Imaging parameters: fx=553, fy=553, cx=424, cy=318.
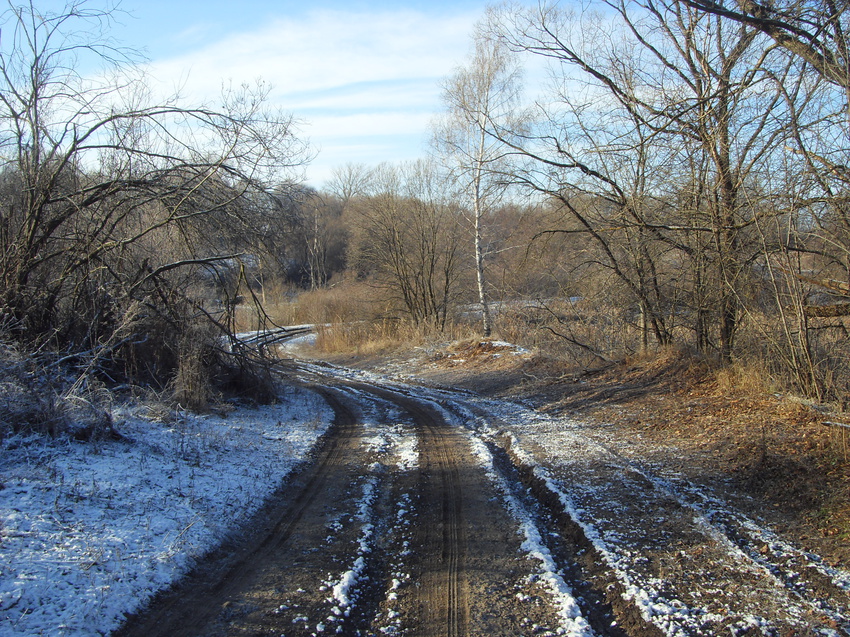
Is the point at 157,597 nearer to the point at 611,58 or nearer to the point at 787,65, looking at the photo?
→ the point at 787,65

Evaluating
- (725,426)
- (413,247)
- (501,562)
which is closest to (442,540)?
(501,562)

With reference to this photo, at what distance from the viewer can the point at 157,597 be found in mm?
4055

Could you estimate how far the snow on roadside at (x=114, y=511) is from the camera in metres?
3.74

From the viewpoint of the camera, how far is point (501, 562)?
182 inches

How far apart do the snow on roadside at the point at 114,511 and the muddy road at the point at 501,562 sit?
0.90 feet

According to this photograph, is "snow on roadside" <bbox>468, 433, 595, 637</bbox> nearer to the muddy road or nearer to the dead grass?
the muddy road

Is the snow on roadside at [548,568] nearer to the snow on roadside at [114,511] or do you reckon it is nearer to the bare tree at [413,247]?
the snow on roadside at [114,511]

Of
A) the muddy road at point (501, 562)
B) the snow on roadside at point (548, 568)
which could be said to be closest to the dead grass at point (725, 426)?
the muddy road at point (501, 562)

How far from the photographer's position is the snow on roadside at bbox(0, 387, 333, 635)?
147 inches

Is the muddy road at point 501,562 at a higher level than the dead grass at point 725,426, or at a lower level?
lower

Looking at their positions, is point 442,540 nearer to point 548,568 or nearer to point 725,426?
point 548,568

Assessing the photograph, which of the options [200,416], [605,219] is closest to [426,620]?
[200,416]

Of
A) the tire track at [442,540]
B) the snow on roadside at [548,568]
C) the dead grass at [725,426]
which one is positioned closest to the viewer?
the snow on roadside at [548,568]

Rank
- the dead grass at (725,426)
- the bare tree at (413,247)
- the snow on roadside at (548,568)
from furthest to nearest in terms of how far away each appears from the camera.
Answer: the bare tree at (413,247) → the dead grass at (725,426) → the snow on roadside at (548,568)
